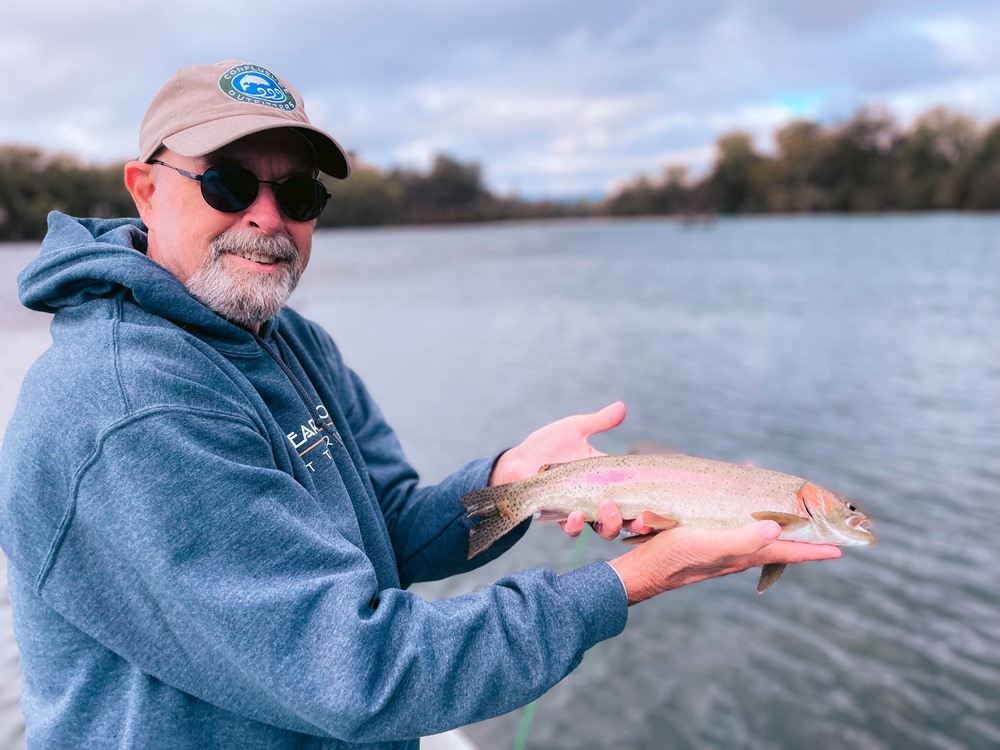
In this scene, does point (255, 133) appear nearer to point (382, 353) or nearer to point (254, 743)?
point (254, 743)

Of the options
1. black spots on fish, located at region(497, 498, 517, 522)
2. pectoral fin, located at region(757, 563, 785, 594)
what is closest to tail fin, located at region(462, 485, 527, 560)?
black spots on fish, located at region(497, 498, 517, 522)

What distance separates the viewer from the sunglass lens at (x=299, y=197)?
2670 mm

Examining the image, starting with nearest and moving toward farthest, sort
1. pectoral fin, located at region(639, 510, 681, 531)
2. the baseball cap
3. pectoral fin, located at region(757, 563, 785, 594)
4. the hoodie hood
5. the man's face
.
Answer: the hoodie hood → the baseball cap → the man's face → pectoral fin, located at region(757, 563, 785, 594) → pectoral fin, located at region(639, 510, 681, 531)

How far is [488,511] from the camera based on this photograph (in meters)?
3.16

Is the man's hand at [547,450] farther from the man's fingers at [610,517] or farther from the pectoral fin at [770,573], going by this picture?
the pectoral fin at [770,573]

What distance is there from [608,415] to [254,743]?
70.2 inches

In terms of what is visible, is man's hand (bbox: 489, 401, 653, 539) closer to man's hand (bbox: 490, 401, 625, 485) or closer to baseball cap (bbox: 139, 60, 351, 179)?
man's hand (bbox: 490, 401, 625, 485)

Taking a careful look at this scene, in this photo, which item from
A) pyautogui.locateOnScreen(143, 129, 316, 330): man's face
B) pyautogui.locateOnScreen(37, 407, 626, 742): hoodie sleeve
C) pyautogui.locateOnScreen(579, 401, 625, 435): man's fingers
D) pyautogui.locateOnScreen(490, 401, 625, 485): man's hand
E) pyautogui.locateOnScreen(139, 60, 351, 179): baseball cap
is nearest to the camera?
pyautogui.locateOnScreen(37, 407, 626, 742): hoodie sleeve

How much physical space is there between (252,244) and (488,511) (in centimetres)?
138

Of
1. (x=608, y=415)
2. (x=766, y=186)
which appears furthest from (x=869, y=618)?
(x=766, y=186)

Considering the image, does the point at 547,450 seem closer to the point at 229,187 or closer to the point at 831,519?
the point at 831,519

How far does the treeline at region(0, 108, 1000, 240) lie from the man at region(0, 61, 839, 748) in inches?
2535

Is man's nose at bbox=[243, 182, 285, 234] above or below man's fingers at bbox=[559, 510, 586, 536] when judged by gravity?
above

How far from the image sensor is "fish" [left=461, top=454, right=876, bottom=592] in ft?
10.3
